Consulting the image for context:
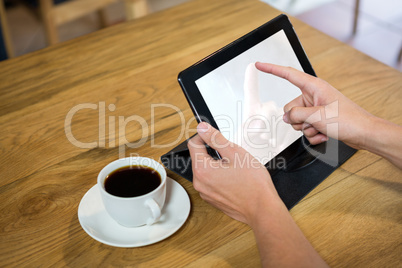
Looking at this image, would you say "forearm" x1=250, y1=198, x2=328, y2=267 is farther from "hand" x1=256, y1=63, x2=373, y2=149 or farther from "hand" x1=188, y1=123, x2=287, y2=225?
"hand" x1=256, y1=63, x2=373, y2=149

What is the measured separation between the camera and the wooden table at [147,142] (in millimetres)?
663

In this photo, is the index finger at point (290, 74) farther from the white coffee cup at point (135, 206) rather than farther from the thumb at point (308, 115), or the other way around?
the white coffee cup at point (135, 206)

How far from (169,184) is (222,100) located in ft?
0.58

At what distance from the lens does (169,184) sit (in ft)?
2.51

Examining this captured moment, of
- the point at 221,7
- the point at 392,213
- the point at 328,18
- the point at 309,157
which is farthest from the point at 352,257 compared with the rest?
the point at 328,18

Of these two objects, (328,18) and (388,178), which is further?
(328,18)

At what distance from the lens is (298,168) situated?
31.7 inches

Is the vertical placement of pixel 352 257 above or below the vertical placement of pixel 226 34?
below

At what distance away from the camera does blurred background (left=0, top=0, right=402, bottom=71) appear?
2.57 m

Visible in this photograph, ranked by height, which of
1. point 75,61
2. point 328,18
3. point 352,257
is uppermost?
point 75,61

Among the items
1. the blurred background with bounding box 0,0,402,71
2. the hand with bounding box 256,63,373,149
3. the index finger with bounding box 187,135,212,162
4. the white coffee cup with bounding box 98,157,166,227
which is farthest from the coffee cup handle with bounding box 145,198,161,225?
the blurred background with bounding box 0,0,402,71

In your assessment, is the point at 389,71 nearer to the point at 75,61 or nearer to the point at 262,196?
the point at 262,196

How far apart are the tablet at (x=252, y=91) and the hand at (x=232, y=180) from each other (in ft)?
0.11

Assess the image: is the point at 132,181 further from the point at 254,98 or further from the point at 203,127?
the point at 254,98
